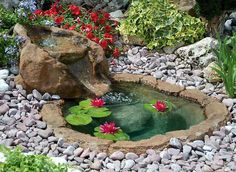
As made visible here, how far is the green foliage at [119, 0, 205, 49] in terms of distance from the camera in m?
6.20

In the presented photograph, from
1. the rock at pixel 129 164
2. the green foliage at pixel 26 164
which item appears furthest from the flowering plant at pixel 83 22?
the green foliage at pixel 26 164

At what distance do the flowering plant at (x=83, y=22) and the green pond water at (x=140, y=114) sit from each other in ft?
2.71

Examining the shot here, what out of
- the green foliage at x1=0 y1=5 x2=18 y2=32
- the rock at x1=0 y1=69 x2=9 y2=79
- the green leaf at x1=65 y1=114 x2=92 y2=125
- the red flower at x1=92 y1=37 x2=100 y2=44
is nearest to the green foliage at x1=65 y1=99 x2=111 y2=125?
the green leaf at x1=65 y1=114 x2=92 y2=125

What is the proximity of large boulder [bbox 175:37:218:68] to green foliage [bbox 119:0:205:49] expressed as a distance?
295 millimetres

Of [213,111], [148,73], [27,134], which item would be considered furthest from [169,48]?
[27,134]

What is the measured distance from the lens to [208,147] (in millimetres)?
4012

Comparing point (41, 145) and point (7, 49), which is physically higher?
point (7, 49)

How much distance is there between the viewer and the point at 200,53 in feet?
18.9

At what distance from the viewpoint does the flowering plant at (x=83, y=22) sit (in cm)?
593

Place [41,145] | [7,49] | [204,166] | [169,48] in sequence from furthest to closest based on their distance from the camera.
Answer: [169,48], [7,49], [41,145], [204,166]

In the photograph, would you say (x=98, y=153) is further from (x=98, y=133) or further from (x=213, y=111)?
(x=213, y=111)

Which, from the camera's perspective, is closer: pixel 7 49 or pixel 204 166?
pixel 204 166

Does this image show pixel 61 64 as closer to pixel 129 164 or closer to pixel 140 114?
pixel 140 114

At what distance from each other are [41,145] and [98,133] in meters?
0.49
